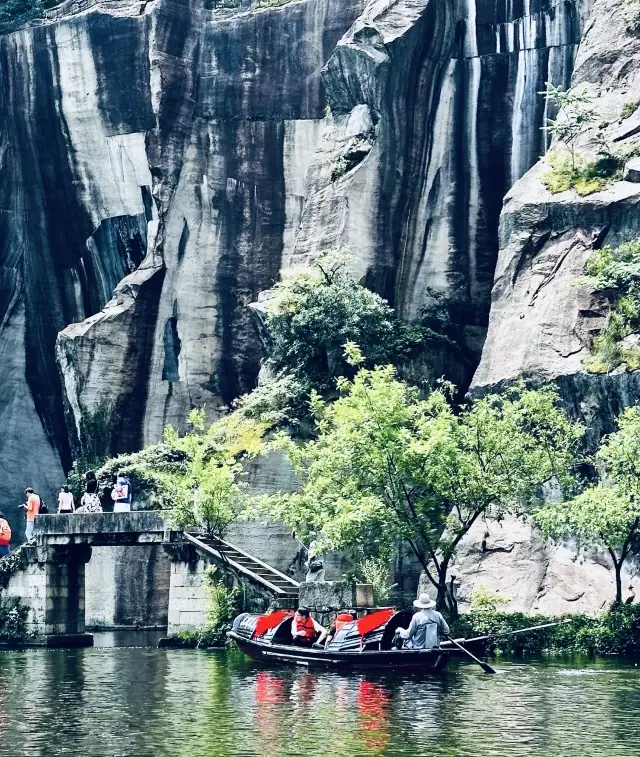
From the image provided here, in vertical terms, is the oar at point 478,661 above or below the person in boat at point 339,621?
below

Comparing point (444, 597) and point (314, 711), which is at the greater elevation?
point (444, 597)

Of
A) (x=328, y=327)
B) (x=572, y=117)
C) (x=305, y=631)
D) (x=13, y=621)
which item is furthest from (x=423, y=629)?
(x=572, y=117)

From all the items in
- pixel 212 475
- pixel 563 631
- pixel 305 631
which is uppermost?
pixel 212 475

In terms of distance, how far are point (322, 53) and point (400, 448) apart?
26.4 metres

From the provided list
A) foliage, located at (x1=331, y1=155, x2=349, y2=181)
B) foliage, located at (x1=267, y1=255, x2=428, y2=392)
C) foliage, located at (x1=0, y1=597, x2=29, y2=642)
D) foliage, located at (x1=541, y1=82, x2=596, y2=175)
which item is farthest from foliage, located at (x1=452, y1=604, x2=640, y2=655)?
foliage, located at (x1=331, y1=155, x2=349, y2=181)

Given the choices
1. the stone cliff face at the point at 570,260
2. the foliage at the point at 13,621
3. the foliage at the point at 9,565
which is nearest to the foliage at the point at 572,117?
the stone cliff face at the point at 570,260

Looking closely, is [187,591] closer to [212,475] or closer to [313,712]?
[212,475]

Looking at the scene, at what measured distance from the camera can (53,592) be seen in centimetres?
4497

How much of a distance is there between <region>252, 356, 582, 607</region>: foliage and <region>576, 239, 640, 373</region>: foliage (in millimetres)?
2885

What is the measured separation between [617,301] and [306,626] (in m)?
15.9

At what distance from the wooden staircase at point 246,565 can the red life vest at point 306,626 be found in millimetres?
4255

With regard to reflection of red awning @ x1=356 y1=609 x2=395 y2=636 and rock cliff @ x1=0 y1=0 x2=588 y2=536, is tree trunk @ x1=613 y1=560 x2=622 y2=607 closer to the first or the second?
reflection of red awning @ x1=356 y1=609 x2=395 y2=636

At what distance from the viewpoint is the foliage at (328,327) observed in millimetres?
51094

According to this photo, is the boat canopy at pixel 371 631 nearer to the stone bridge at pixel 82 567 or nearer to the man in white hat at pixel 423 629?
the man in white hat at pixel 423 629
